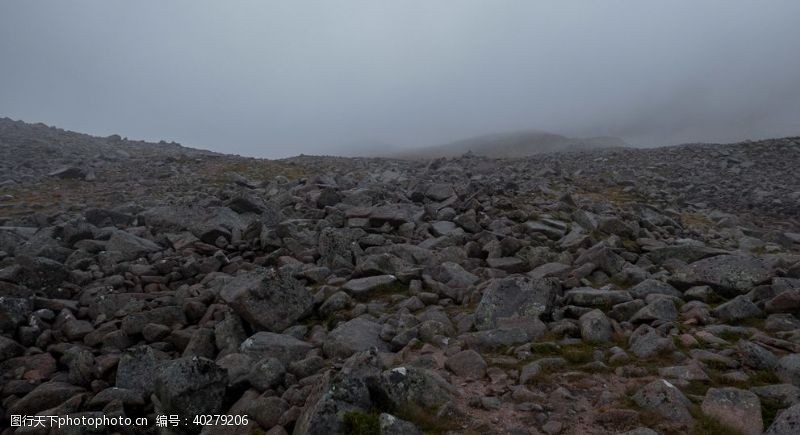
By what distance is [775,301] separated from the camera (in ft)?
29.9

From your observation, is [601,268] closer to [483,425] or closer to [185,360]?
[483,425]

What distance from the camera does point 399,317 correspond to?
31.9 feet

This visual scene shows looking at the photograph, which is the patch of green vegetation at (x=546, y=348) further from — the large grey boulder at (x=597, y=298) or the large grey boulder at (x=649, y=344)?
the large grey boulder at (x=597, y=298)

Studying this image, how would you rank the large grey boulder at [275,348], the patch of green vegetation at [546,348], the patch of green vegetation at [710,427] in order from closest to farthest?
1. the patch of green vegetation at [710,427]
2. the patch of green vegetation at [546,348]
3. the large grey boulder at [275,348]

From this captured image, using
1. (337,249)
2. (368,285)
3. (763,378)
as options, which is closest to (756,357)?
(763,378)

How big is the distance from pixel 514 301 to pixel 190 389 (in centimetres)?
534

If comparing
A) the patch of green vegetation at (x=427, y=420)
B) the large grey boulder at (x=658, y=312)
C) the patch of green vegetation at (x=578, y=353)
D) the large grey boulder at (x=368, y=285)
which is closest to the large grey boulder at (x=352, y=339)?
the large grey boulder at (x=368, y=285)

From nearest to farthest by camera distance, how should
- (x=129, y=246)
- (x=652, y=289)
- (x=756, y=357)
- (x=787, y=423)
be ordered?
(x=787, y=423), (x=756, y=357), (x=652, y=289), (x=129, y=246)

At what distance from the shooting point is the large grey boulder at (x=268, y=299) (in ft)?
31.8

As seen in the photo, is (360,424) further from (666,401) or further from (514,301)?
(514,301)

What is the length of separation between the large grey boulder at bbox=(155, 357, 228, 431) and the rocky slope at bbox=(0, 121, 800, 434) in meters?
0.03

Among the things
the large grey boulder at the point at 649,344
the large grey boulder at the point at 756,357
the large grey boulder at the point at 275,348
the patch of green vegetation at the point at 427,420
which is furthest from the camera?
the large grey boulder at the point at 275,348

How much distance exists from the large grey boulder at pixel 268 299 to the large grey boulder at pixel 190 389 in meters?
2.23

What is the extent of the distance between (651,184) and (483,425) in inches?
1088
